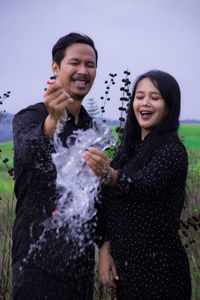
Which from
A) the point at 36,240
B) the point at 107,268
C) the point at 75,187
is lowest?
the point at 107,268

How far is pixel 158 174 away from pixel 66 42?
1.22 meters

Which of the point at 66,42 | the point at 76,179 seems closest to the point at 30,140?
the point at 76,179

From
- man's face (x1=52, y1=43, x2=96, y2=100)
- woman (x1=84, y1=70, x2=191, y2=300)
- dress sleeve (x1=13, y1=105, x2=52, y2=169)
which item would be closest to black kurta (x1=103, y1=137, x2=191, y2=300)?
woman (x1=84, y1=70, x2=191, y2=300)

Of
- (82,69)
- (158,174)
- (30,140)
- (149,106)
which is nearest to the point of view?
(30,140)

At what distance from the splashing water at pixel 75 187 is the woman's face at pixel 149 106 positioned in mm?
256

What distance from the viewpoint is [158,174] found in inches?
70.0

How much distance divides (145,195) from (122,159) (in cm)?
50

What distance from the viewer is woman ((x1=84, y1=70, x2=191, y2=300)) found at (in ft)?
5.83

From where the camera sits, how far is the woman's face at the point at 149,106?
201 centimetres

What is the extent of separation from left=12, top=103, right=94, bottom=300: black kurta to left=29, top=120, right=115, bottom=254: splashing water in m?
0.04

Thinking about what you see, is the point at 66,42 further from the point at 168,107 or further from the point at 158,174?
the point at 158,174

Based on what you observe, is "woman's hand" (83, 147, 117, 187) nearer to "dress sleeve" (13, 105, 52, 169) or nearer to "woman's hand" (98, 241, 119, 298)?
"dress sleeve" (13, 105, 52, 169)

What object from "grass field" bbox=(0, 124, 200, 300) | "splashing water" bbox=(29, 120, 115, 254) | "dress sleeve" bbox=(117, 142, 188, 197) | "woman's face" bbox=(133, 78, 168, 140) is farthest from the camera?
"grass field" bbox=(0, 124, 200, 300)

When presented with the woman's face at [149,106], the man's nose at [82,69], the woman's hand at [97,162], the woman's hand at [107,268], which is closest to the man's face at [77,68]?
the man's nose at [82,69]
